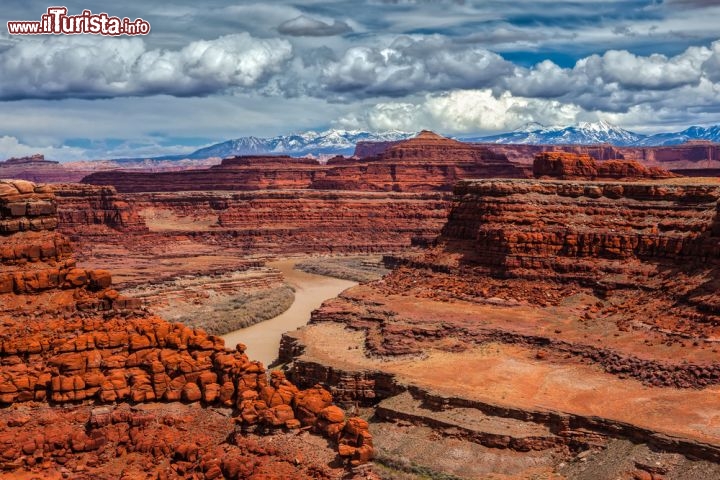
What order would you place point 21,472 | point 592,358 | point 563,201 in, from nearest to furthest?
point 21,472
point 592,358
point 563,201

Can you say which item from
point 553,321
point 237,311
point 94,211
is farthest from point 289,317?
point 94,211

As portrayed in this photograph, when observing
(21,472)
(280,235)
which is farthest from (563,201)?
(280,235)

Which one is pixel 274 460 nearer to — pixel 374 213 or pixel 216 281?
pixel 216 281

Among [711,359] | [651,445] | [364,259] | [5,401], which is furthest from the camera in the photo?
[364,259]

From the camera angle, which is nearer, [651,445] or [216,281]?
[651,445]

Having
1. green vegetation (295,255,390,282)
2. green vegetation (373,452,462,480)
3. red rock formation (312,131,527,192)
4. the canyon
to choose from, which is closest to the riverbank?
the canyon

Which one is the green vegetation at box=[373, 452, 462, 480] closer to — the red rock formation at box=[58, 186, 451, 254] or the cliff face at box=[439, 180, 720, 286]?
the cliff face at box=[439, 180, 720, 286]
